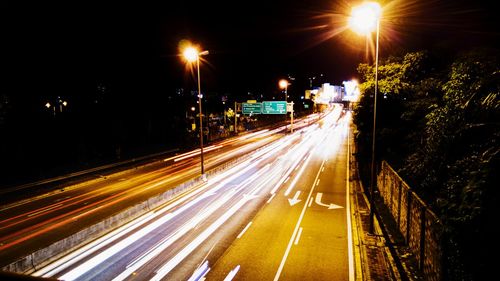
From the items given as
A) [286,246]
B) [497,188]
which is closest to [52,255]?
[286,246]

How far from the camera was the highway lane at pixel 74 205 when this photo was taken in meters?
16.4

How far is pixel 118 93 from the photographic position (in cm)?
5225

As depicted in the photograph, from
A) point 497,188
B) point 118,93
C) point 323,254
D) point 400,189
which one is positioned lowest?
point 323,254

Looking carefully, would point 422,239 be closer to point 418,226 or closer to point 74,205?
point 418,226

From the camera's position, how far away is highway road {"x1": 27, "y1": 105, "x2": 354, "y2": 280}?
1283 cm

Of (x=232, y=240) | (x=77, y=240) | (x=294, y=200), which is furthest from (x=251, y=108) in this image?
(x=77, y=240)

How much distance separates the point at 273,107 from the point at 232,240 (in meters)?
47.6

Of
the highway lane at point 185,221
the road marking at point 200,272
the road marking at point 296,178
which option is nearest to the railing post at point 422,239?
the road marking at point 200,272

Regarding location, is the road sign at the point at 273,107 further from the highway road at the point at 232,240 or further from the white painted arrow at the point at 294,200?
the white painted arrow at the point at 294,200

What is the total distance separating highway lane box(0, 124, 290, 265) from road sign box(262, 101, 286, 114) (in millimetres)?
24676

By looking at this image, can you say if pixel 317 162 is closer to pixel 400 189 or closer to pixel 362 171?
pixel 362 171

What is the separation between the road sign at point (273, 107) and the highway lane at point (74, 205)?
24.7 meters

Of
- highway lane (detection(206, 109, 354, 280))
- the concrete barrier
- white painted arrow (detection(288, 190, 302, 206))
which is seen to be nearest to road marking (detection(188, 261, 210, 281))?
highway lane (detection(206, 109, 354, 280))

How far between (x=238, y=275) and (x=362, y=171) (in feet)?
77.1
